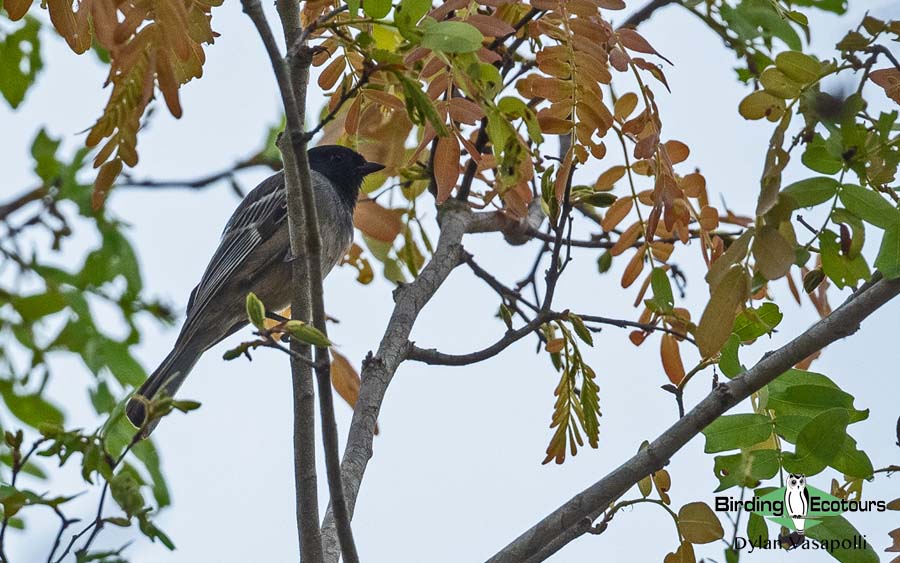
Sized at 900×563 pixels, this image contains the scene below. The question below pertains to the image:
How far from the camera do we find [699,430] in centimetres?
318

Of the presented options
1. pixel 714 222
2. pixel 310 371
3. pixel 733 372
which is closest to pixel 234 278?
pixel 310 371

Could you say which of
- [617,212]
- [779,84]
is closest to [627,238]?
[617,212]

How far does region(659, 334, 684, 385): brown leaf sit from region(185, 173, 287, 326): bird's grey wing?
10.3 ft

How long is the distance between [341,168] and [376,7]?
4318mm

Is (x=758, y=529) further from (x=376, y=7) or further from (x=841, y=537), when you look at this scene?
(x=376, y=7)

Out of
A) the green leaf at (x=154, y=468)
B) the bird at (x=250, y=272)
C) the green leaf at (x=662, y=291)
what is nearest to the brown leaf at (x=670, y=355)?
the green leaf at (x=662, y=291)

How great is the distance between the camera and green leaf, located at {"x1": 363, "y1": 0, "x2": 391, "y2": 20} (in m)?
2.88

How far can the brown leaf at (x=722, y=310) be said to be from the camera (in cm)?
261

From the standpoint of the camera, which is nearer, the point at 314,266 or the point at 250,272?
the point at 314,266

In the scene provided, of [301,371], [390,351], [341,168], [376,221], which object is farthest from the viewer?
[341,168]

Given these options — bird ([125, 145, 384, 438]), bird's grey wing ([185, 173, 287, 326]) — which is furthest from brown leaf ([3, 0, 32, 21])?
bird's grey wing ([185, 173, 287, 326])

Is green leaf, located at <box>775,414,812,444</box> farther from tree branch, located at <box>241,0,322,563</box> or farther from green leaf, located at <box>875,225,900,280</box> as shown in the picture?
tree branch, located at <box>241,0,322,563</box>

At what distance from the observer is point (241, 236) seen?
689 cm

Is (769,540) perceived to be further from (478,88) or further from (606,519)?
(478,88)
